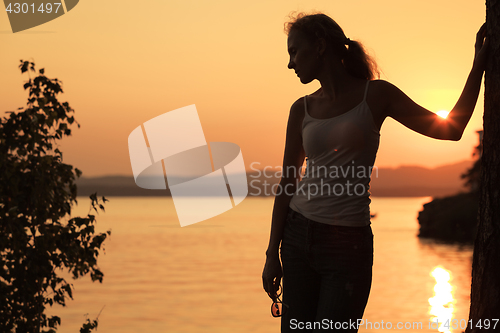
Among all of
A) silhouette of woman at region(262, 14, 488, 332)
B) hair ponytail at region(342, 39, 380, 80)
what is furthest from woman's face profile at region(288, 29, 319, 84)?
hair ponytail at region(342, 39, 380, 80)

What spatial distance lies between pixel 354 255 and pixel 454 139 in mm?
727

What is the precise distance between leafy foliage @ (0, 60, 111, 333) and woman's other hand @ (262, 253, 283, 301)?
367 cm

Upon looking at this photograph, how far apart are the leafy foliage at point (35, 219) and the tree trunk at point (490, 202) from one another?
14.7 feet

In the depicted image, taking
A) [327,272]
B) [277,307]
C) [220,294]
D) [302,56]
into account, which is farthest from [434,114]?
[220,294]

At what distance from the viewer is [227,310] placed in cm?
2166

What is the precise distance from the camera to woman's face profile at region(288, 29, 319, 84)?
8.39 feet

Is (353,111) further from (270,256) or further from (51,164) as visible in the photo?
(51,164)

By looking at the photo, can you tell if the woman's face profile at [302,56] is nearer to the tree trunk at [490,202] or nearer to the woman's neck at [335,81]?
the woman's neck at [335,81]

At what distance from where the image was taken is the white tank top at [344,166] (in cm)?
235

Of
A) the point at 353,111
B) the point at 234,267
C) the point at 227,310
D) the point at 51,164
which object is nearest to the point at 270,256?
the point at 353,111

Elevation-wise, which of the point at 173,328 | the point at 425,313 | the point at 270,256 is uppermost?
the point at 270,256

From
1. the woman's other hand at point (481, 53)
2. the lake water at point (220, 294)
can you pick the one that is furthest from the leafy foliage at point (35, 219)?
the lake water at point (220, 294)

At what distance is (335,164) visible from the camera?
2393mm

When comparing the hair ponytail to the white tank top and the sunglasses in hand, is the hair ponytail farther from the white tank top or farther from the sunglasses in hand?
the sunglasses in hand
